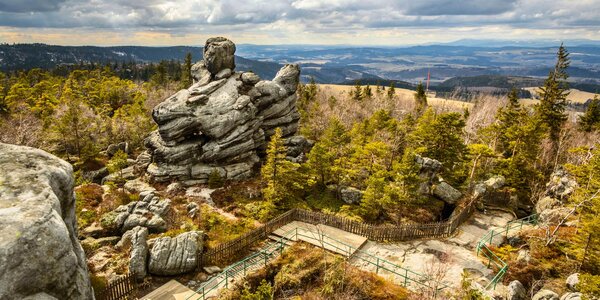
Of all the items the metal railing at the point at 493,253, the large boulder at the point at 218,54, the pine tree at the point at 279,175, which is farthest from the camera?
the large boulder at the point at 218,54

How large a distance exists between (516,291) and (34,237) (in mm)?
25134

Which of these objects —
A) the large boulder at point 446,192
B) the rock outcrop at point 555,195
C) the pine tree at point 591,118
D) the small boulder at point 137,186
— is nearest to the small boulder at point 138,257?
the small boulder at point 137,186

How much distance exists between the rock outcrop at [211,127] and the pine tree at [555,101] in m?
42.2

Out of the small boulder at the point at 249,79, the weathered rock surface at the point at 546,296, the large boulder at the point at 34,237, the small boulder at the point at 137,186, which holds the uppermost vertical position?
the small boulder at the point at 249,79

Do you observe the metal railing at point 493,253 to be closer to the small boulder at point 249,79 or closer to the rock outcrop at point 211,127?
the rock outcrop at point 211,127

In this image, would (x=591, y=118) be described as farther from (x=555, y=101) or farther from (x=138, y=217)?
(x=138, y=217)

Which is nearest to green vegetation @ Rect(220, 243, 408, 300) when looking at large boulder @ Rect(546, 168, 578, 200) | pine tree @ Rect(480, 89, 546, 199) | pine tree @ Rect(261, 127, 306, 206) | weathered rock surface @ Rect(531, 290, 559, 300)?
weathered rock surface @ Rect(531, 290, 559, 300)

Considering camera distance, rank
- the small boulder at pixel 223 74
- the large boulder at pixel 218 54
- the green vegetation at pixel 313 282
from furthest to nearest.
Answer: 1. the small boulder at pixel 223 74
2. the large boulder at pixel 218 54
3. the green vegetation at pixel 313 282

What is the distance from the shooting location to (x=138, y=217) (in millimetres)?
28453

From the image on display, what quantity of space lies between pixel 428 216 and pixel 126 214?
98.7 feet

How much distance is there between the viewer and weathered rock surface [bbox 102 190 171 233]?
1098 inches

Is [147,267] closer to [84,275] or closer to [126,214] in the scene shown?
[126,214]

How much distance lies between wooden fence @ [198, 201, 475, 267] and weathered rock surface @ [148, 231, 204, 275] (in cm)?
84

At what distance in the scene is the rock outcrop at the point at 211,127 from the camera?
41.7 meters
